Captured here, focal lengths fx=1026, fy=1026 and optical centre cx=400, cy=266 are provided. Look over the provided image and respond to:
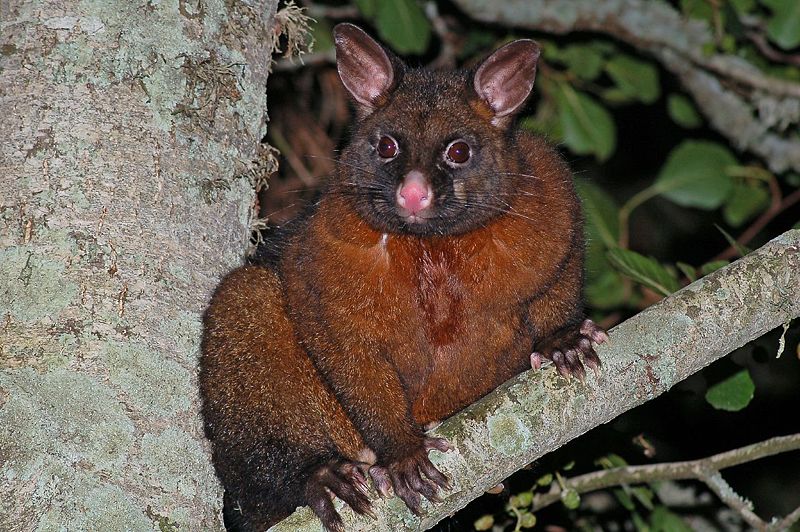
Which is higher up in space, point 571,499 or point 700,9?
point 700,9

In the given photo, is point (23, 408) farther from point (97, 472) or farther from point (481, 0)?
point (481, 0)

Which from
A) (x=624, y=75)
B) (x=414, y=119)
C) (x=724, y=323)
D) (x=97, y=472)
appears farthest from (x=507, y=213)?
(x=624, y=75)

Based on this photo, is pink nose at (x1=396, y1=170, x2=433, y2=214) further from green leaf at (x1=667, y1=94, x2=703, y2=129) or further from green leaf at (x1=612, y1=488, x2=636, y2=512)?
green leaf at (x1=667, y1=94, x2=703, y2=129)

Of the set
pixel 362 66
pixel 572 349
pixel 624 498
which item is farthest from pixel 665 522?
pixel 362 66

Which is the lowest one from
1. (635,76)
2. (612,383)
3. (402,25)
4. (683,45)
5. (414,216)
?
(635,76)

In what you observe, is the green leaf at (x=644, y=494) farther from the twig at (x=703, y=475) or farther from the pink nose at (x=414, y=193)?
the pink nose at (x=414, y=193)

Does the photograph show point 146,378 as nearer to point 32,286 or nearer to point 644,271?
point 32,286

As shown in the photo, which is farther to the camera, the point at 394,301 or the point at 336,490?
the point at 394,301

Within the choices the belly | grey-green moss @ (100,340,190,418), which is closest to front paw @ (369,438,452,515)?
the belly

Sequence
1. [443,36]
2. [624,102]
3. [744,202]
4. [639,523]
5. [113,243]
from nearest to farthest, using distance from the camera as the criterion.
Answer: [113,243], [639,523], [744,202], [443,36], [624,102]
